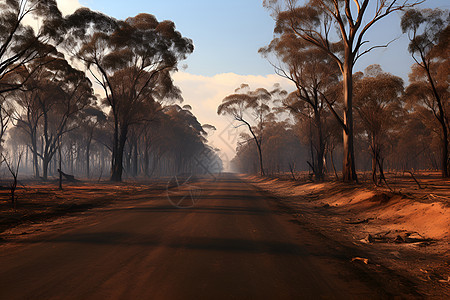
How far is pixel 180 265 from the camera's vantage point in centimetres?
430

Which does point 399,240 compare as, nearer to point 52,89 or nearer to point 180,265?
point 180,265

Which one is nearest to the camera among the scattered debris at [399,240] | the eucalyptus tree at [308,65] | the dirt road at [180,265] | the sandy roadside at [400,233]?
the dirt road at [180,265]

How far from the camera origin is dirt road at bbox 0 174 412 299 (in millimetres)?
3367

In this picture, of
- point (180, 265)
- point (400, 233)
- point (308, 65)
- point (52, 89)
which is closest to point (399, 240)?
point (400, 233)

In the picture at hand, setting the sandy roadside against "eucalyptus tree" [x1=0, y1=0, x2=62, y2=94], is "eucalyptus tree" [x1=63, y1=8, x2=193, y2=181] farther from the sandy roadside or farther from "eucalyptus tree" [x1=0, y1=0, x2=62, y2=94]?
the sandy roadside

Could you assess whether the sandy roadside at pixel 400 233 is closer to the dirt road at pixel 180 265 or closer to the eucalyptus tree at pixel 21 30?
the dirt road at pixel 180 265

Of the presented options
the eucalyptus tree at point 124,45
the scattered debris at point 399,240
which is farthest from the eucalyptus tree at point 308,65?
the scattered debris at point 399,240

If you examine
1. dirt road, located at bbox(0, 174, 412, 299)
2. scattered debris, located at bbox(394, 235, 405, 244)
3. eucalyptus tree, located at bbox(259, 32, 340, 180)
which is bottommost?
scattered debris, located at bbox(394, 235, 405, 244)

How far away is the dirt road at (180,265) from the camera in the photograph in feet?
11.0

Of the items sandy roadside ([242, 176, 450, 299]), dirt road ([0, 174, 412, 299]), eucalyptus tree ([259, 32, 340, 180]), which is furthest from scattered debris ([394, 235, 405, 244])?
eucalyptus tree ([259, 32, 340, 180])

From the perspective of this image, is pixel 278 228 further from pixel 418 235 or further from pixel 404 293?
pixel 404 293

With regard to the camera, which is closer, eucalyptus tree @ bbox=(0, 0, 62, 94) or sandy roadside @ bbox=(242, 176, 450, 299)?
sandy roadside @ bbox=(242, 176, 450, 299)

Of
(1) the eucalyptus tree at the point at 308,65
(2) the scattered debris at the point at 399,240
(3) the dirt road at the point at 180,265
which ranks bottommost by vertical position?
(2) the scattered debris at the point at 399,240

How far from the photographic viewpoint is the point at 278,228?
743 cm
